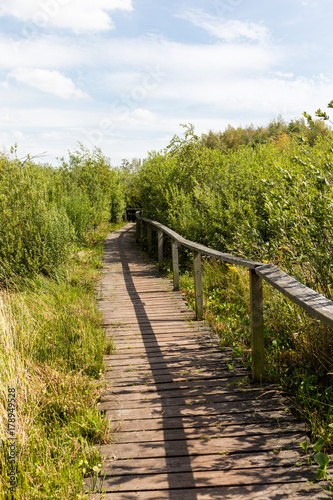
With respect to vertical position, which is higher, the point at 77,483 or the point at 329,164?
the point at 329,164

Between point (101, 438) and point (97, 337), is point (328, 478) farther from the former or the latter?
point (97, 337)

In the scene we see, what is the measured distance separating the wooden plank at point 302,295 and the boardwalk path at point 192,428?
0.98 m

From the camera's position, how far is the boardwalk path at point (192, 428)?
7.98 ft

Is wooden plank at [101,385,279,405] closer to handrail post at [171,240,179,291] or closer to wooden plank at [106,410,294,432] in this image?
wooden plank at [106,410,294,432]

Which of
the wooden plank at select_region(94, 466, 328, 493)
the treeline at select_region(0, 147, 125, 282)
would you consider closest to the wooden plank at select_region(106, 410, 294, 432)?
the wooden plank at select_region(94, 466, 328, 493)

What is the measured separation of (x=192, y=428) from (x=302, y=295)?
50.6 inches

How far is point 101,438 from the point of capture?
2.93 metres

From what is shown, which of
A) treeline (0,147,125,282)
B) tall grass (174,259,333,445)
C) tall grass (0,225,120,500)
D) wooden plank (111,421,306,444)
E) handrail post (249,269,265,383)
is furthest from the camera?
treeline (0,147,125,282)

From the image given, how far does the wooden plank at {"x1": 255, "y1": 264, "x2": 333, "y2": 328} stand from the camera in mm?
2221

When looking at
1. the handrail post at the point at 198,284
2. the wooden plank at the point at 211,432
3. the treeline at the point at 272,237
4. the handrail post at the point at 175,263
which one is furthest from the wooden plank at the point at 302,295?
the handrail post at the point at 175,263

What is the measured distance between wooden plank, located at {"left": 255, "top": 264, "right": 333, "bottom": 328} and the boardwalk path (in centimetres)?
98

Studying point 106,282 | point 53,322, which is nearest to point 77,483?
point 53,322

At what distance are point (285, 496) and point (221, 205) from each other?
7.20 metres

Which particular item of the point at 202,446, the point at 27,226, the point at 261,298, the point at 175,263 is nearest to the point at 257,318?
the point at 261,298
